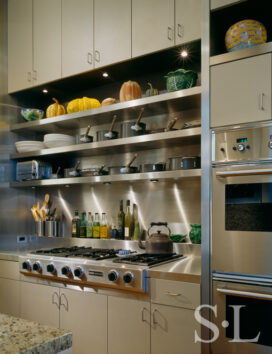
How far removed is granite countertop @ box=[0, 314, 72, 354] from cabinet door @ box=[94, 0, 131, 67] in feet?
6.99

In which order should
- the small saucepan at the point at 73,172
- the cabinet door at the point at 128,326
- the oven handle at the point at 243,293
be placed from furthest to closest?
the small saucepan at the point at 73,172, the cabinet door at the point at 128,326, the oven handle at the point at 243,293

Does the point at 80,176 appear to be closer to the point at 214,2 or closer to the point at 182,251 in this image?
the point at 182,251

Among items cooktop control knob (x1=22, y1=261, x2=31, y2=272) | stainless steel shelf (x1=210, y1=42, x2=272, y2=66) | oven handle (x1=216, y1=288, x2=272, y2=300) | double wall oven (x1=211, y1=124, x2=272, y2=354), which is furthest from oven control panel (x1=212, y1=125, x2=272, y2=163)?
cooktop control knob (x1=22, y1=261, x2=31, y2=272)

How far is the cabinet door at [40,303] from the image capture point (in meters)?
2.49

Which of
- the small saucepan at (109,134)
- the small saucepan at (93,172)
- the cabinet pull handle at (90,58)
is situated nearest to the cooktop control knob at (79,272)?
the small saucepan at (93,172)

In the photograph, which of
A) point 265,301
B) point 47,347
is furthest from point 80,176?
point 47,347

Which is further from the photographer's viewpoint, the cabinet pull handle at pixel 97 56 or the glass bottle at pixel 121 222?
the glass bottle at pixel 121 222

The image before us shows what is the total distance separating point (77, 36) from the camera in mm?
2891

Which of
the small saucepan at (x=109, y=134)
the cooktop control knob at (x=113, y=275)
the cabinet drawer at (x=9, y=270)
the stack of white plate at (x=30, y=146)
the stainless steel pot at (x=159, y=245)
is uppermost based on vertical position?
the small saucepan at (x=109, y=134)

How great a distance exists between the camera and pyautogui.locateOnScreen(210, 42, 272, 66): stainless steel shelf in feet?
6.07

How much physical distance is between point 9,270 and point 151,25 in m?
2.25

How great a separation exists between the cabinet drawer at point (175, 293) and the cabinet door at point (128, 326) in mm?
104

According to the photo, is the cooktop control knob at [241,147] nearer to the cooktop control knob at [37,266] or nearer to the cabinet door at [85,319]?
the cabinet door at [85,319]

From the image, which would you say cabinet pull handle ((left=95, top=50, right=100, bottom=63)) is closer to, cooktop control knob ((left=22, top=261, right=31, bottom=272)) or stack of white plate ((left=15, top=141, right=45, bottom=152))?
stack of white plate ((left=15, top=141, right=45, bottom=152))
